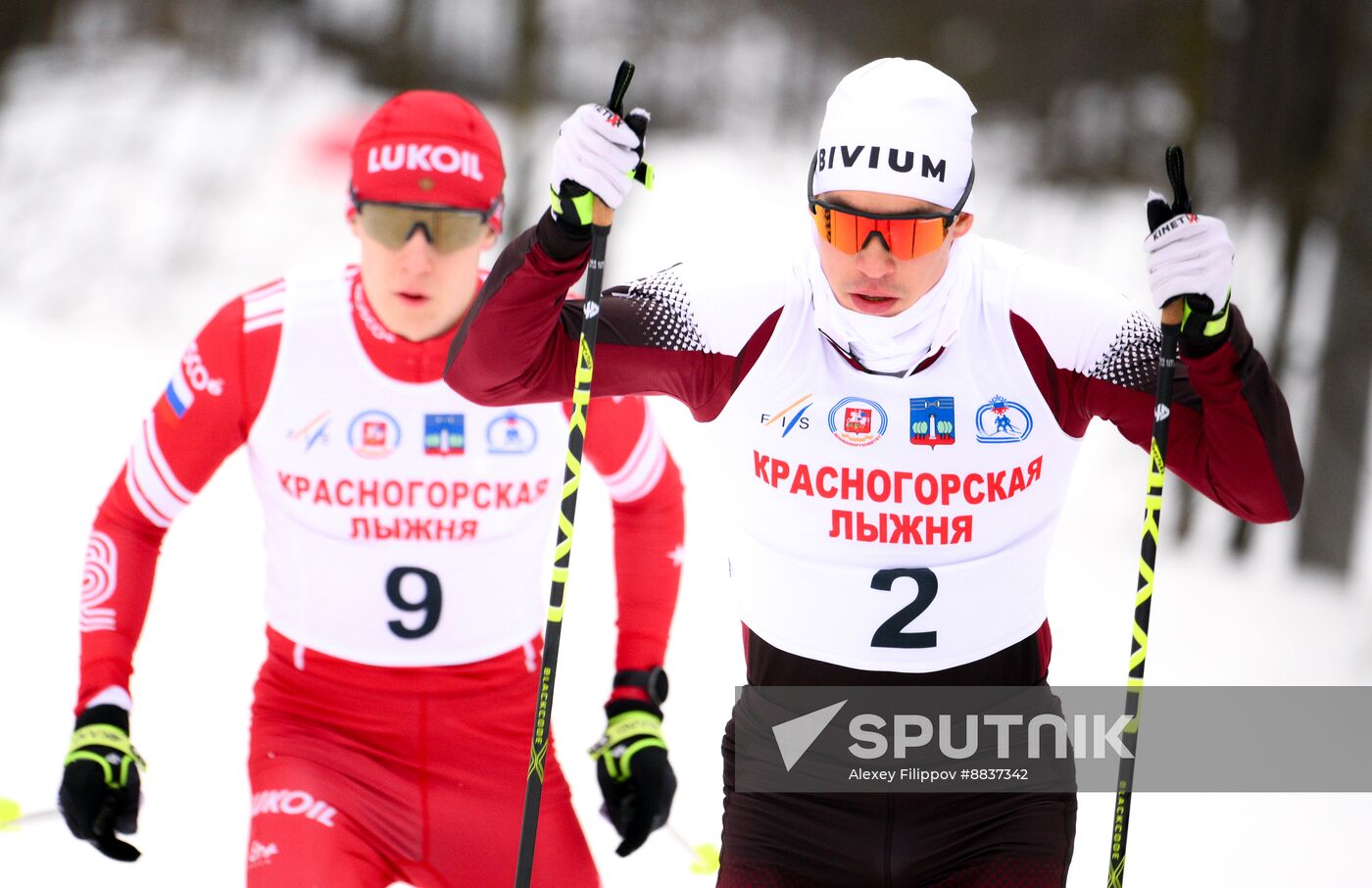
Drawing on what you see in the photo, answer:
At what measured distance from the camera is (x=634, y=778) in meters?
3.15

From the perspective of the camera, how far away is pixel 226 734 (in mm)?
5066

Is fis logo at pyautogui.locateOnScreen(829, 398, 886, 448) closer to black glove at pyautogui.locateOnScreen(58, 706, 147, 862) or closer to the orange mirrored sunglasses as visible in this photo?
the orange mirrored sunglasses

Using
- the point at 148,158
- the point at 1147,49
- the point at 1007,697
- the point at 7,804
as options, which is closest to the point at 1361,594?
the point at 1147,49

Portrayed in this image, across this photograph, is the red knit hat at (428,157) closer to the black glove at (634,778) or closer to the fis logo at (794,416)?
the fis logo at (794,416)

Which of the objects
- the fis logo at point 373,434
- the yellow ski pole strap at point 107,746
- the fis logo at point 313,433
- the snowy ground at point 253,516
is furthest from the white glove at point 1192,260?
the yellow ski pole strap at point 107,746

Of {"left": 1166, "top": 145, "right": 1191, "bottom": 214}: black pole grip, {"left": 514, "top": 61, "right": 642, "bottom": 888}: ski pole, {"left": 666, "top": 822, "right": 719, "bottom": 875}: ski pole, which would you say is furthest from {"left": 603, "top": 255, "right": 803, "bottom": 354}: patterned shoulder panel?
{"left": 666, "top": 822, "right": 719, "bottom": 875}: ski pole

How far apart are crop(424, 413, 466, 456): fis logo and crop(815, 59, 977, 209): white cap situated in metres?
1.13

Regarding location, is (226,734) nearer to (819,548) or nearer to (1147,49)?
(819,548)

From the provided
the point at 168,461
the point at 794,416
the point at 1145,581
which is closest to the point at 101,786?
the point at 168,461

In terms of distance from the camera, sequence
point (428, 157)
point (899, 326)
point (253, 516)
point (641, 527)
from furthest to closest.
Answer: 1. point (253, 516)
2. point (641, 527)
3. point (428, 157)
4. point (899, 326)

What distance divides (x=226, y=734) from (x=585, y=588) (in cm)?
225

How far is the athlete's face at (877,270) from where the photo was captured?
2396mm

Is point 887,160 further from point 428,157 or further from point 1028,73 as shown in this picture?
point 1028,73

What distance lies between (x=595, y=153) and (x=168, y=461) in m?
1.36
